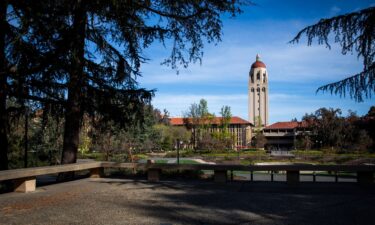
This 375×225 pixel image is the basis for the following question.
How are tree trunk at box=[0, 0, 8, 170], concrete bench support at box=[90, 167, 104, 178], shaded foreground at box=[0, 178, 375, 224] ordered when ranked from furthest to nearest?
concrete bench support at box=[90, 167, 104, 178], tree trunk at box=[0, 0, 8, 170], shaded foreground at box=[0, 178, 375, 224]

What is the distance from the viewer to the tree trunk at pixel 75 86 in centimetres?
805

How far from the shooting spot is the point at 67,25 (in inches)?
323

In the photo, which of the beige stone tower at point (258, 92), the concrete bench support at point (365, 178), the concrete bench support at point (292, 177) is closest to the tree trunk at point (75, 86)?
the concrete bench support at point (292, 177)

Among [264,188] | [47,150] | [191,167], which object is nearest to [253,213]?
[264,188]

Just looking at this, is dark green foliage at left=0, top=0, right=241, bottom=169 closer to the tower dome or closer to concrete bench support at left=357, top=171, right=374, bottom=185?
concrete bench support at left=357, top=171, right=374, bottom=185

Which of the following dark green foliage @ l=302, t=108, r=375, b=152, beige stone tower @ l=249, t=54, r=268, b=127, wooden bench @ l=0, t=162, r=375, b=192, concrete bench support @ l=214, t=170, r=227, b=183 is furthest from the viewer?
beige stone tower @ l=249, t=54, r=268, b=127

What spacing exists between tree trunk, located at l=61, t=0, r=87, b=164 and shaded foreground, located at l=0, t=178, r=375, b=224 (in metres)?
1.33

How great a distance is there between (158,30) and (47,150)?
56.4ft

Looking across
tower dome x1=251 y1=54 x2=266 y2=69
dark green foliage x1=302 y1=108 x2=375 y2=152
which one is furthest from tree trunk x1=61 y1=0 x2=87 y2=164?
tower dome x1=251 y1=54 x2=266 y2=69

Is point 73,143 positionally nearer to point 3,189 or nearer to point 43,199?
point 3,189

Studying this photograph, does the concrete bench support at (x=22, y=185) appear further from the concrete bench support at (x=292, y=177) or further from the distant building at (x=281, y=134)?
the distant building at (x=281, y=134)

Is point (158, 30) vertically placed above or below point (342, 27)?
above

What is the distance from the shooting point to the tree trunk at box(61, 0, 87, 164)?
805 cm

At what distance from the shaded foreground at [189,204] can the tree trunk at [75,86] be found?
4.36 ft
